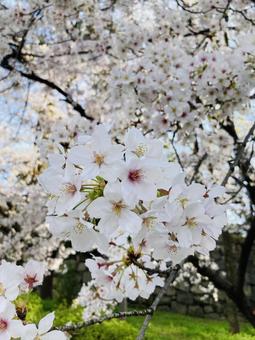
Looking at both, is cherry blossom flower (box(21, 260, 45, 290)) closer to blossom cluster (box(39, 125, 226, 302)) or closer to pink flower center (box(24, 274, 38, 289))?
pink flower center (box(24, 274, 38, 289))

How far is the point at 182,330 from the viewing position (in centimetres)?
875

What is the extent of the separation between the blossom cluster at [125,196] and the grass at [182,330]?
573 cm

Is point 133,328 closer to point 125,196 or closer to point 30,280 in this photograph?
point 30,280

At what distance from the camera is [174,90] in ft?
11.6

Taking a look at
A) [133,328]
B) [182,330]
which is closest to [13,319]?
[133,328]

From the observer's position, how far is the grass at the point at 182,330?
7.56 m

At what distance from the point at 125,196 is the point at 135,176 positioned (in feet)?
0.14

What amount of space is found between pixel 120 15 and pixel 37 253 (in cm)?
590

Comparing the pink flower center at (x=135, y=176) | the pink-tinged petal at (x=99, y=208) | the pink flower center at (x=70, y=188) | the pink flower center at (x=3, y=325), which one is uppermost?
the pink flower center at (x=135, y=176)

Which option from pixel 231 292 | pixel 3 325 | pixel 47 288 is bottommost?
pixel 3 325

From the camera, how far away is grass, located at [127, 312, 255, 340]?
7.56m

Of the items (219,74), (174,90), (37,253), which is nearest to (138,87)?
(174,90)

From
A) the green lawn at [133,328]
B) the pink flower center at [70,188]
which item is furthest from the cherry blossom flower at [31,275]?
the green lawn at [133,328]

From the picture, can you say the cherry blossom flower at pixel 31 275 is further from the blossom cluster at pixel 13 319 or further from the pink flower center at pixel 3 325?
the pink flower center at pixel 3 325
